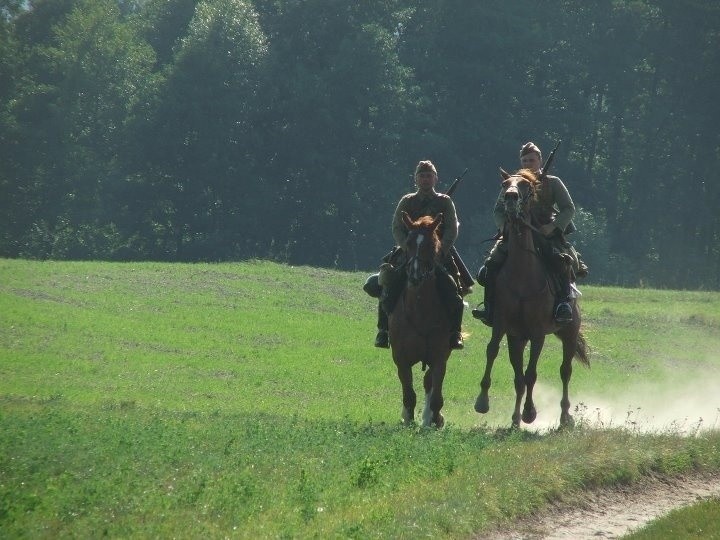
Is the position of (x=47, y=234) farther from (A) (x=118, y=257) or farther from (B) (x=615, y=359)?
(B) (x=615, y=359)

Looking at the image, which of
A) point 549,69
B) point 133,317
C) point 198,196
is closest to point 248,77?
point 198,196

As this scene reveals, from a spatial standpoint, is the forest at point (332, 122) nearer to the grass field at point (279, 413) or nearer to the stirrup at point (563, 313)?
the grass field at point (279, 413)

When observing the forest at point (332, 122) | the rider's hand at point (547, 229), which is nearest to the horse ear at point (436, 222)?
the rider's hand at point (547, 229)

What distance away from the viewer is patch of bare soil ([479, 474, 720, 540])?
39.4ft

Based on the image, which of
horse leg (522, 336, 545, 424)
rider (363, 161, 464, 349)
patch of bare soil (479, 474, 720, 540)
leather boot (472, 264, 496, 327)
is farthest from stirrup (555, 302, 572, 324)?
patch of bare soil (479, 474, 720, 540)

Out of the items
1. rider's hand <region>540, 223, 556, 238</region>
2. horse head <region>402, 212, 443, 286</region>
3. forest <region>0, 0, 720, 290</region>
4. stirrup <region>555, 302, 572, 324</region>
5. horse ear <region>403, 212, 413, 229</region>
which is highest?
forest <region>0, 0, 720, 290</region>

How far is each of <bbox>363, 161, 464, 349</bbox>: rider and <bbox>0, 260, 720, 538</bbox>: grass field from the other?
1449 mm

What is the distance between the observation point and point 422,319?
661 inches

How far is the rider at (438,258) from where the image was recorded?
1683 centimetres

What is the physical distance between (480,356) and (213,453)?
19374 millimetres

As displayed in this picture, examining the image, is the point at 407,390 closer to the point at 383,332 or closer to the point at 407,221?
the point at 383,332

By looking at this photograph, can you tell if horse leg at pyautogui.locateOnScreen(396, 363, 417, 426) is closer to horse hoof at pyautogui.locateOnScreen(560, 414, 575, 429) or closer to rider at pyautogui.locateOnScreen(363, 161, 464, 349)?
rider at pyautogui.locateOnScreen(363, 161, 464, 349)

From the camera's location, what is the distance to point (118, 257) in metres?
72.2

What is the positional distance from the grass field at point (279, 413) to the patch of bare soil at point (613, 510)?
17 centimetres
